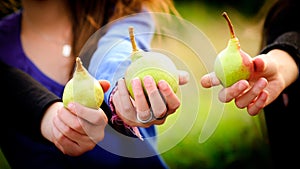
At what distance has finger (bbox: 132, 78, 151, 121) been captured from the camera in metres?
0.64

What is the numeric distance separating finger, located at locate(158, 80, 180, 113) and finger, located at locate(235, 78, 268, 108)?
0.09 m

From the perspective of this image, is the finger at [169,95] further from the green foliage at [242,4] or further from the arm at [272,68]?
the green foliage at [242,4]

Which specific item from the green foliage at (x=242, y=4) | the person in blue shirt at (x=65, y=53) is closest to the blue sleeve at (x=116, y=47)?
the person in blue shirt at (x=65, y=53)

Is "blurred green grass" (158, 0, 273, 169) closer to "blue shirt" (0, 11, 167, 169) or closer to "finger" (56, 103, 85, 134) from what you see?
"blue shirt" (0, 11, 167, 169)

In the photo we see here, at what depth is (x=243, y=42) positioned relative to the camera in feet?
4.66

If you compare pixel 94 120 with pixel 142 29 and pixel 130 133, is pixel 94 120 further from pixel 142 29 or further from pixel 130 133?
pixel 142 29

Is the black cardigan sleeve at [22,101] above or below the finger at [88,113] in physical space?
below

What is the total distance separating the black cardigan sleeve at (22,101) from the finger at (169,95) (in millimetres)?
227

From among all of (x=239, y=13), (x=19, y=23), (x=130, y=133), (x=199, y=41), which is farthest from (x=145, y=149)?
(x=239, y=13)

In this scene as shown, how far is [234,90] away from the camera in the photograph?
68 cm

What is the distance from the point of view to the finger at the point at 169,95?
65cm

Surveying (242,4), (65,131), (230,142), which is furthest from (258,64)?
(242,4)

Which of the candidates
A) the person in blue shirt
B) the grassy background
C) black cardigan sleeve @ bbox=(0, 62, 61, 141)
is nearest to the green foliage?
the grassy background

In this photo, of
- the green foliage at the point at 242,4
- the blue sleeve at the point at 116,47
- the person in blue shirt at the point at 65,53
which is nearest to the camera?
the blue sleeve at the point at 116,47
